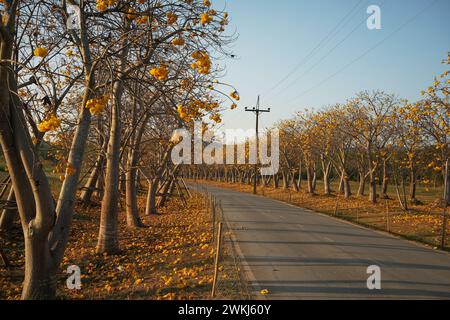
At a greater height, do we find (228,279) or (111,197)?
(111,197)

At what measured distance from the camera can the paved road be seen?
6.67 meters

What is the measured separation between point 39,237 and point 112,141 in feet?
15.9

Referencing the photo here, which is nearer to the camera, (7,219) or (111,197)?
(111,197)

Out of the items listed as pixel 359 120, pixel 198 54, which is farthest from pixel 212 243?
pixel 359 120

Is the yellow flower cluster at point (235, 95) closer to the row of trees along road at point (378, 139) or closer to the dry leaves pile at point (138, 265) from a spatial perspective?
the dry leaves pile at point (138, 265)

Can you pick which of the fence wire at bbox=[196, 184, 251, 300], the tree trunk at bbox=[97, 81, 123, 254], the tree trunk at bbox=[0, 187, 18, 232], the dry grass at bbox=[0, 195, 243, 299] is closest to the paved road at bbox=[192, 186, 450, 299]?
the fence wire at bbox=[196, 184, 251, 300]

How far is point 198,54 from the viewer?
5773 millimetres

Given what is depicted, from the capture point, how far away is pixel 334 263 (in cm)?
870

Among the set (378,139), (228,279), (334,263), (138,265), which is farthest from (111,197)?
(378,139)

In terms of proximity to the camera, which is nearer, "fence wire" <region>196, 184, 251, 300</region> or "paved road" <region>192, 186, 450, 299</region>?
"fence wire" <region>196, 184, 251, 300</region>

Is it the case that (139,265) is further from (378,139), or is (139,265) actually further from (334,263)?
(378,139)

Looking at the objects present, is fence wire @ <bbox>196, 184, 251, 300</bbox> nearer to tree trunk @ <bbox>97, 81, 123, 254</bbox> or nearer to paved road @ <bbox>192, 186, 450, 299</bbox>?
paved road @ <bbox>192, 186, 450, 299</bbox>

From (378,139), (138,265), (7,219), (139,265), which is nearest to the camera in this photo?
(139,265)

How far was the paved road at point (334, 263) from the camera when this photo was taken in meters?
6.67
